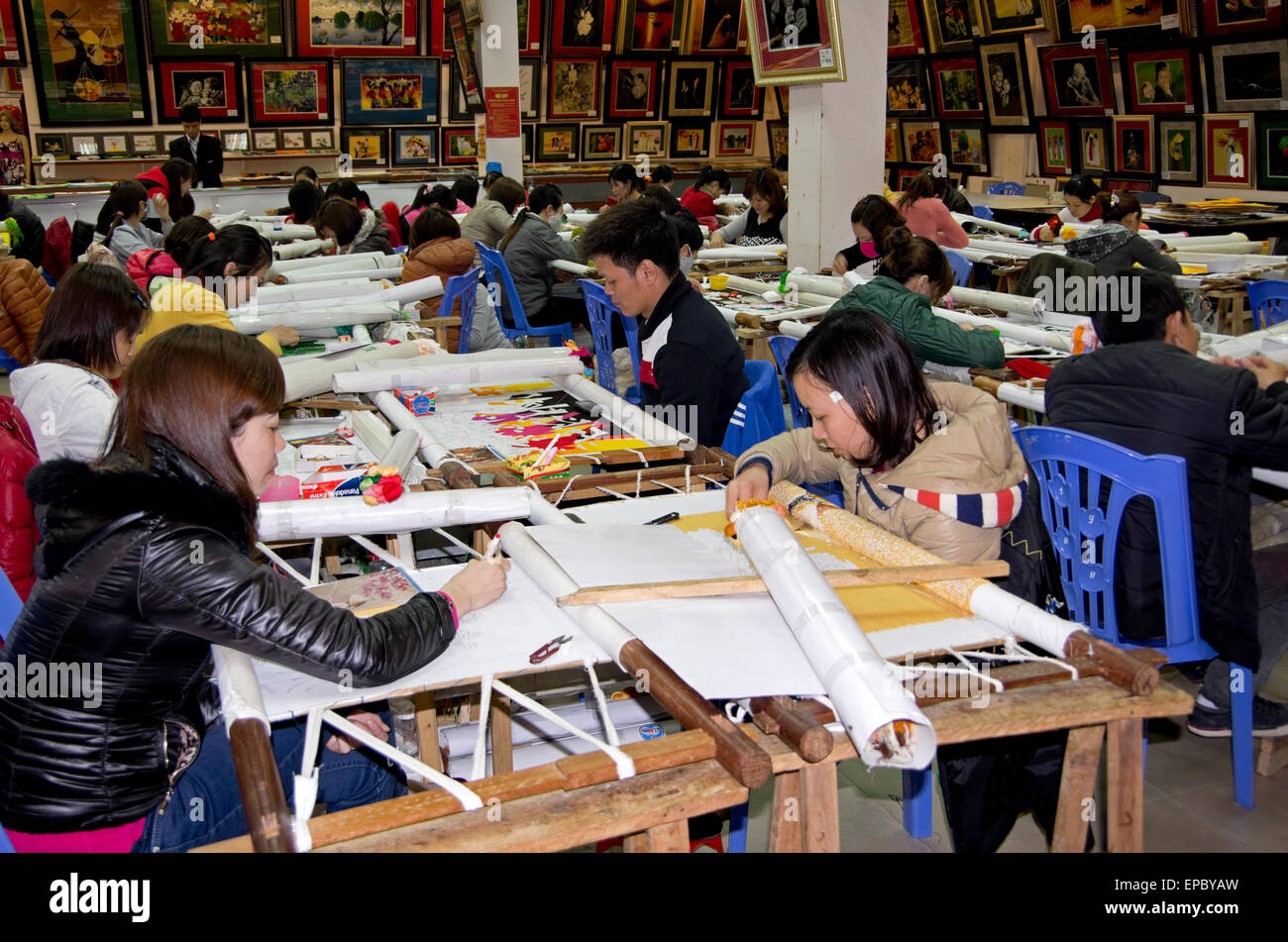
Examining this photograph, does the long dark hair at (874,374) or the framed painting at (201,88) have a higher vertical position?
the framed painting at (201,88)

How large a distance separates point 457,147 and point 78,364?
12142 mm

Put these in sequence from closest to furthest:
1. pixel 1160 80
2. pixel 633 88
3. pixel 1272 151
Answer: pixel 1272 151
pixel 1160 80
pixel 633 88

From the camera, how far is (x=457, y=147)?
1431 centimetres

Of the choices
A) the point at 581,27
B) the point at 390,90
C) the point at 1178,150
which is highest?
the point at 581,27

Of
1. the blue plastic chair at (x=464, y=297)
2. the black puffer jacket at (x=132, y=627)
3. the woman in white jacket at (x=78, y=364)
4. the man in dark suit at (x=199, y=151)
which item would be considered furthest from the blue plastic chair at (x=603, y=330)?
the man in dark suit at (x=199, y=151)

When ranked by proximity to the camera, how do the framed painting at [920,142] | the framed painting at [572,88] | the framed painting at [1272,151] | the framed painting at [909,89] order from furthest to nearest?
the framed painting at [572,88]
the framed painting at [920,142]
the framed painting at [909,89]
the framed painting at [1272,151]

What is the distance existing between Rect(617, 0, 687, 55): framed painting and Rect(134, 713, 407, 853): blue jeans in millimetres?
13932

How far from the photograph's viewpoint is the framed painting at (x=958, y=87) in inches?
473

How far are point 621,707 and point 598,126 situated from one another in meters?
13.5

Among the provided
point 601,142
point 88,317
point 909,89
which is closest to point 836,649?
point 88,317

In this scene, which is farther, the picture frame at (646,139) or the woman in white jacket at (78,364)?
the picture frame at (646,139)

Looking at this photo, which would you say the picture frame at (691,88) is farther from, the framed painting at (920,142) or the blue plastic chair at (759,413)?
the blue plastic chair at (759,413)

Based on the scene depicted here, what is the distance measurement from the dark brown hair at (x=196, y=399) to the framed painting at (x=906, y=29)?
40.0 feet

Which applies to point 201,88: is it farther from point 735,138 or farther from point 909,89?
point 909,89
